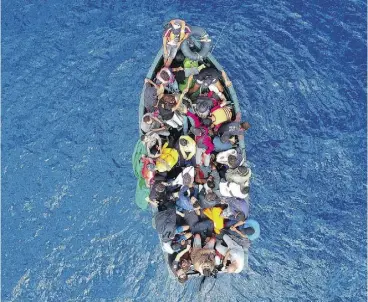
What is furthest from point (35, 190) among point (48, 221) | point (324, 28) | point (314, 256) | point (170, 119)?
point (324, 28)

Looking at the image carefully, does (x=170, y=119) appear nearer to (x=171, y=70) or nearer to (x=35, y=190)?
(x=171, y=70)

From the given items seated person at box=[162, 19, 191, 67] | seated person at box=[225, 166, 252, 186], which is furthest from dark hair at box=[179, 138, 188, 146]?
seated person at box=[162, 19, 191, 67]

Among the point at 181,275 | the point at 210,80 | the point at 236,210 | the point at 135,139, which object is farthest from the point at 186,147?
the point at 135,139

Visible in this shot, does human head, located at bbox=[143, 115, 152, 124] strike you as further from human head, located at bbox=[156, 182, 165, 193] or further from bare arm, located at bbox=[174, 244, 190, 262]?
bare arm, located at bbox=[174, 244, 190, 262]

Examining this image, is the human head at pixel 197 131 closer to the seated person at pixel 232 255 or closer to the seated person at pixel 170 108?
the seated person at pixel 170 108

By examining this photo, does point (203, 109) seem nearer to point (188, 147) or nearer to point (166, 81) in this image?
point (188, 147)

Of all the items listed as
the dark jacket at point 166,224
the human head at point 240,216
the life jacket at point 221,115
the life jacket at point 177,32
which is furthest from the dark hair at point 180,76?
the human head at point 240,216

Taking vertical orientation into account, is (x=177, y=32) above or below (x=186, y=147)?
above
